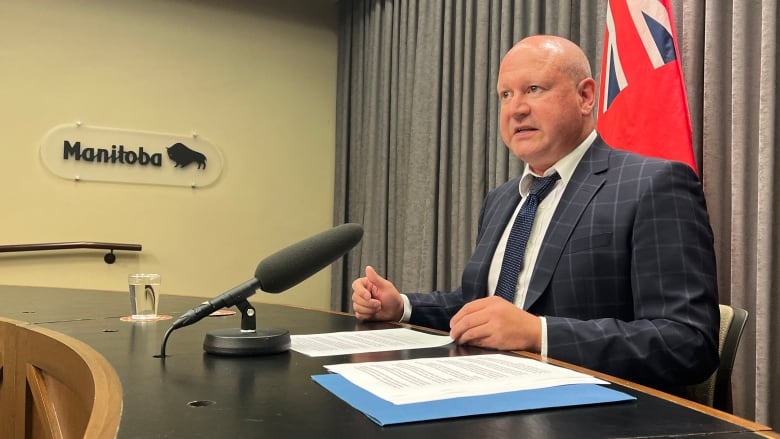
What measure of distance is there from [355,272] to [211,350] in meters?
2.87

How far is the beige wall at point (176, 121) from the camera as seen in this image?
11.3 ft

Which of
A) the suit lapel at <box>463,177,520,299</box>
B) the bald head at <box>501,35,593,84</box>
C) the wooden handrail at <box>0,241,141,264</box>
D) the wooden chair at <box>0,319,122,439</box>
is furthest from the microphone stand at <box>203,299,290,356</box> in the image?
the wooden handrail at <box>0,241,141,264</box>

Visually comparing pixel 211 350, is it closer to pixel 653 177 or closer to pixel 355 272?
pixel 653 177

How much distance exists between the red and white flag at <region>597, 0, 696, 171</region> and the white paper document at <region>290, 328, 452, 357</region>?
96 centimetres

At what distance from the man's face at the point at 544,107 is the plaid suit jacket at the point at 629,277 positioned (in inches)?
3.1

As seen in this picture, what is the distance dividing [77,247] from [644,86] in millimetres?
2920

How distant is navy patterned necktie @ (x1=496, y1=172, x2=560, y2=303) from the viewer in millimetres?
1581

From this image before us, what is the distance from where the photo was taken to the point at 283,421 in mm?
619

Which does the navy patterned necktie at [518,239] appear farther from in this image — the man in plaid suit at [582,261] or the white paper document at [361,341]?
the white paper document at [361,341]

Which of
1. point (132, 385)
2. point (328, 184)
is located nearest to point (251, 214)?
point (328, 184)

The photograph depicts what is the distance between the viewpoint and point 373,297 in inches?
58.0

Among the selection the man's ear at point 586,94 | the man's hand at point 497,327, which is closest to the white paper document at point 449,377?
the man's hand at point 497,327

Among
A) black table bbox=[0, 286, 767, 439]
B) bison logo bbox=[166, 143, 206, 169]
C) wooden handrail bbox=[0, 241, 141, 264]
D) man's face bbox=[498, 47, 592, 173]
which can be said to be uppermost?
bison logo bbox=[166, 143, 206, 169]

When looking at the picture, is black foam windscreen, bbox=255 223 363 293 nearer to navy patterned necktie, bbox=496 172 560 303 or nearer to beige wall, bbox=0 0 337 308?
navy patterned necktie, bbox=496 172 560 303
